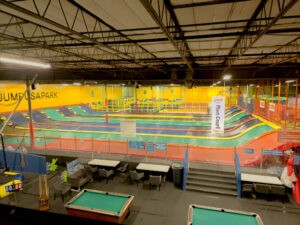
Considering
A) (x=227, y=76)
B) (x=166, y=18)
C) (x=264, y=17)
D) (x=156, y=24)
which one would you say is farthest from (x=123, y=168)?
(x=264, y=17)

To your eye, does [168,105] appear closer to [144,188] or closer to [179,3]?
[144,188]

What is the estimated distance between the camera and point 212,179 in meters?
9.16

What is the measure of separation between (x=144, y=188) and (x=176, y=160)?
7.67ft

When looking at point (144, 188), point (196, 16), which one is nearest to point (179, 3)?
point (196, 16)

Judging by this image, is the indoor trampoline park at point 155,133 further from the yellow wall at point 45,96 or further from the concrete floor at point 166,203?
the yellow wall at point 45,96

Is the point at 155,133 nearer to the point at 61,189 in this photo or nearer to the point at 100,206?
the point at 61,189

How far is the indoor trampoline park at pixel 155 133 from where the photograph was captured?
15.6 feet

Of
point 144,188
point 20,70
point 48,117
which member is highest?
point 20,70

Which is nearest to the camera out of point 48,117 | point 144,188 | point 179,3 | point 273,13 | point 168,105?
point 179,3

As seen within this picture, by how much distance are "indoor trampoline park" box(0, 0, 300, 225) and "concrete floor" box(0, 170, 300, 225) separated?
0.05 meters

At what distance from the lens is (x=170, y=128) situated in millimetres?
18938

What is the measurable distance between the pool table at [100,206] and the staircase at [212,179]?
371 cm

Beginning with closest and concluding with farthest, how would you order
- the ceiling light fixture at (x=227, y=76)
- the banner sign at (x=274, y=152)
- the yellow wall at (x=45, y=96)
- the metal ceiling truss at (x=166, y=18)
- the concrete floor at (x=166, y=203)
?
the metal ceiling truss at (x=166, y=18) → the concrete floor at (x=166, y=203) → the banner sign at (x=274, y=152) → the ceiling light fixture at (x=227, y=76) → the yellow wall at (x=45, y=96)

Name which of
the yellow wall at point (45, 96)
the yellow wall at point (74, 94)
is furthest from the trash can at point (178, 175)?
the yellow wall at point (45, 96)
